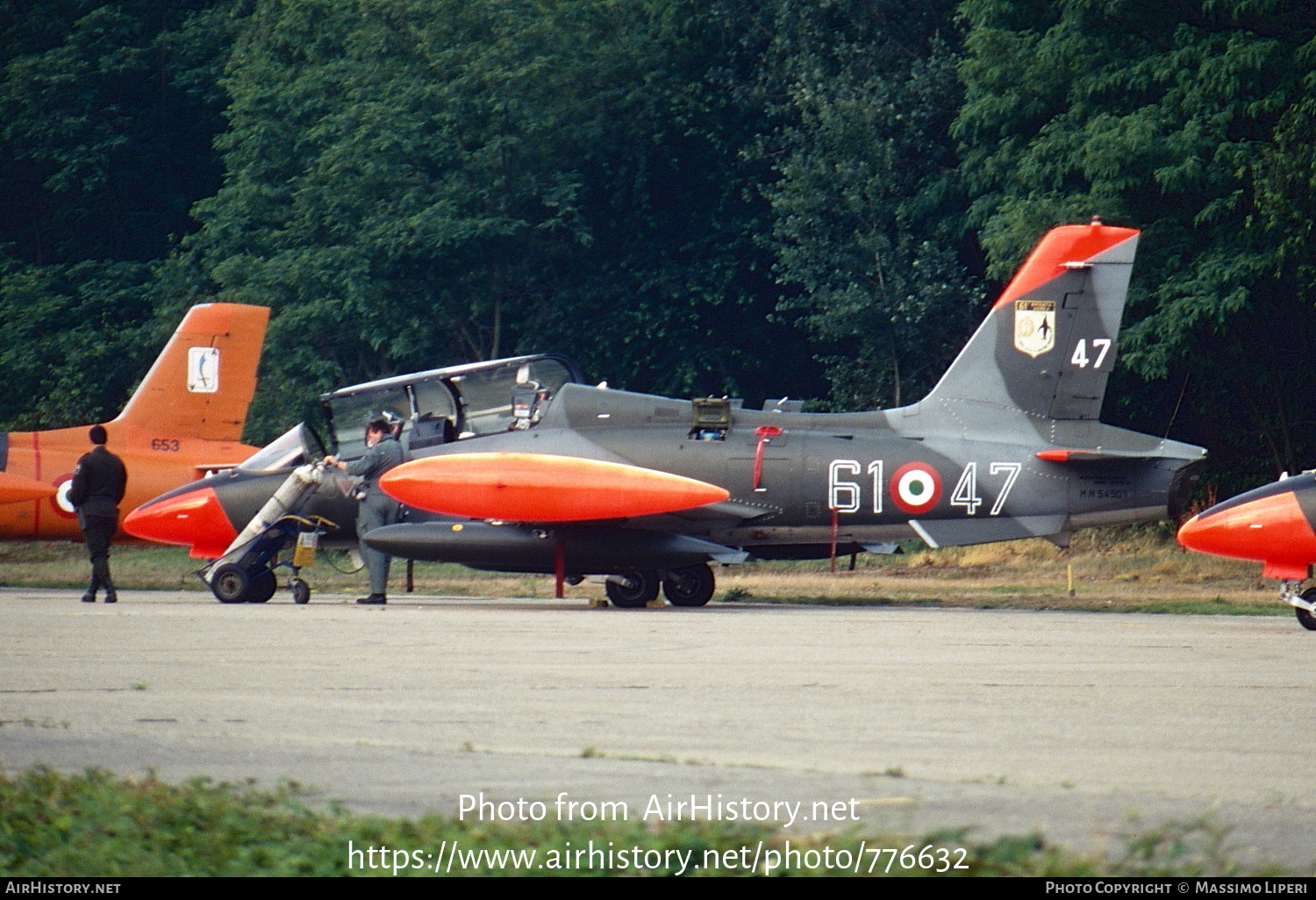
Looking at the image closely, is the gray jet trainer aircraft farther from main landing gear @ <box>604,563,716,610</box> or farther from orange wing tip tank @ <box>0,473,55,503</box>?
orange wing tip tank @ <box>0,473,55,503</box>

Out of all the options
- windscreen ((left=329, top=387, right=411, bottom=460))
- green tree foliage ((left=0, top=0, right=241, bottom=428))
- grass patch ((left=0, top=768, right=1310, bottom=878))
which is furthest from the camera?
green tree foliage ((left=0, top=0, right=241, bottom=428))

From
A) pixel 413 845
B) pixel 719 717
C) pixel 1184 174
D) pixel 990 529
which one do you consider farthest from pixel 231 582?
pixel 1184 174

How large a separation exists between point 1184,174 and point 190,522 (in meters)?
16.6

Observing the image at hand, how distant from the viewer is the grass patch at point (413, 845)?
4.91m

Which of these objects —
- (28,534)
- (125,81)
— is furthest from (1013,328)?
(125,81)

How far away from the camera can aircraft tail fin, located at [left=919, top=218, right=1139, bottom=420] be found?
17.9m

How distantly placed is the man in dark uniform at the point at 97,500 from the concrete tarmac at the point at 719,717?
152 inches

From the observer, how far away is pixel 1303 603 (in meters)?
15.0

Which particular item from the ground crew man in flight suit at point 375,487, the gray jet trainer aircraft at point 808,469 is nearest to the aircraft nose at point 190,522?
the gray jet trainer aircraft at point 808,469

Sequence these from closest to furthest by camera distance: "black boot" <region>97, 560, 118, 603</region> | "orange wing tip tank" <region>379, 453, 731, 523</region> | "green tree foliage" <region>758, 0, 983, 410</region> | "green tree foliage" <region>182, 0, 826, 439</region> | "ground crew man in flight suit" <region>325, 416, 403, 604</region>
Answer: "orange wing tip tank" <region>379, 453, 731, 523</region> → "black boot" <region>97, 560, 118, 603</region> → "ground crew man in flight suit" <region>325, 416, 403, 604</region> → "green tree foliage" <region>758, 0, 983, 410</region> → "green tree foliage" <region>182, 0, 826, 439</region>

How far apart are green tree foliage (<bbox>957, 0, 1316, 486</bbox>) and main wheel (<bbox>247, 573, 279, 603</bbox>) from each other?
48.7 feet

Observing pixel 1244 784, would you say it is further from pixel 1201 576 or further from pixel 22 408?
pixel 22 408

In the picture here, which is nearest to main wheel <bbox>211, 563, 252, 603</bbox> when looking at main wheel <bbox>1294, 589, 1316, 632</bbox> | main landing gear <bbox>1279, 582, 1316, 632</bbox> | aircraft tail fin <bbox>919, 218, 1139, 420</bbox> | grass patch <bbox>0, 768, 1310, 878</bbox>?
aircraft tail fin <bbox>919, 218, 1139, 420</bbox>

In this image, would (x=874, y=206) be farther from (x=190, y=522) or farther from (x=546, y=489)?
(x=190, y=522)
